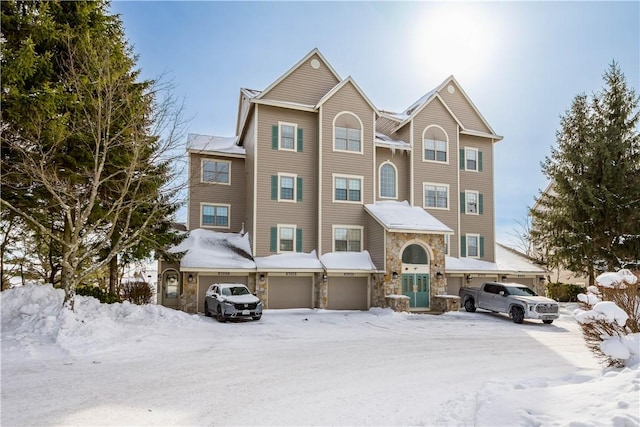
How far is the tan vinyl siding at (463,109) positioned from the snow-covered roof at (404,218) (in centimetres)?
760

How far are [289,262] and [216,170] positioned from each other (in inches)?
292

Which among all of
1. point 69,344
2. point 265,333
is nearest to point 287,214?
point 265,333

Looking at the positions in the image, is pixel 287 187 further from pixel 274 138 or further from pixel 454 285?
pixel 454 285

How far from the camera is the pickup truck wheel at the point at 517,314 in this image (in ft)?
61.9

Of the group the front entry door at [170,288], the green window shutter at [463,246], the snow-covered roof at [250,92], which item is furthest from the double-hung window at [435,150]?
the front entry door at [170,288]

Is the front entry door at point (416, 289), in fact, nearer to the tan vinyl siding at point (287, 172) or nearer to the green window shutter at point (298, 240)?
the tan vinyl siding at point (287, 172)

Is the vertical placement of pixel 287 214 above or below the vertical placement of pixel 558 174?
below

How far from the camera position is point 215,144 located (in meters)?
27.1

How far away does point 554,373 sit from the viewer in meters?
9.20

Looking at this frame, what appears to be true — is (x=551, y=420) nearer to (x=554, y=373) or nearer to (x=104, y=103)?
(x=554, y=373)

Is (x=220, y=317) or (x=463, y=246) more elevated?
(x=463, y=246)

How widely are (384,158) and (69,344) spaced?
19.9 m

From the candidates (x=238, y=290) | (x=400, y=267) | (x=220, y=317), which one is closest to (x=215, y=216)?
(x=238, y=290)

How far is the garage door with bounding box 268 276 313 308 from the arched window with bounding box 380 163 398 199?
7330mm
